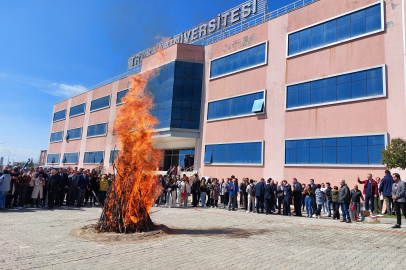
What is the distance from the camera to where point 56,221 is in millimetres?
10852

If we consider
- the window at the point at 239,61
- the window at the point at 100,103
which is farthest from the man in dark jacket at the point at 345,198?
the window at the point at 100,103

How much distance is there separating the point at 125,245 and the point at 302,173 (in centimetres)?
1607

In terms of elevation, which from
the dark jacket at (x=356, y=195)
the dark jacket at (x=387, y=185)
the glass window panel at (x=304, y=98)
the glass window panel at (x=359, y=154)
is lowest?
the dark jacket at (x=356, y=195)

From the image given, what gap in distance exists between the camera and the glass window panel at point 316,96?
68.2 ft

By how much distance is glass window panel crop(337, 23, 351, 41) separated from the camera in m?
20.0

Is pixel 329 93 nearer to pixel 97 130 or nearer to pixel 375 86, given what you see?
pixel 375 86

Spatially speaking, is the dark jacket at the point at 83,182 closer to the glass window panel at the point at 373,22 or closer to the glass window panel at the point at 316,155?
the glass window panel at the point at 316,155

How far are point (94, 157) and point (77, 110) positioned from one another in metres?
12.3

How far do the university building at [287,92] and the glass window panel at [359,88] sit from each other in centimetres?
6

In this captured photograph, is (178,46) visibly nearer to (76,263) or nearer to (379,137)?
(379,137)

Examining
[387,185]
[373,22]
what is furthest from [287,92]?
[387,185]

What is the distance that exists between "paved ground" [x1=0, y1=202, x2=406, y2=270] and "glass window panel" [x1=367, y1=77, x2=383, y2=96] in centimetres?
1073

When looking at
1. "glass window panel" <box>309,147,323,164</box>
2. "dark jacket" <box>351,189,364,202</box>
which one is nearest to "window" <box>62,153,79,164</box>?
"glass window panel" <box>309,147,323,164</box>

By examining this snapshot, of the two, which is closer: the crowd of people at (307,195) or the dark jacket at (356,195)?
the crowd of people at (307,195)
